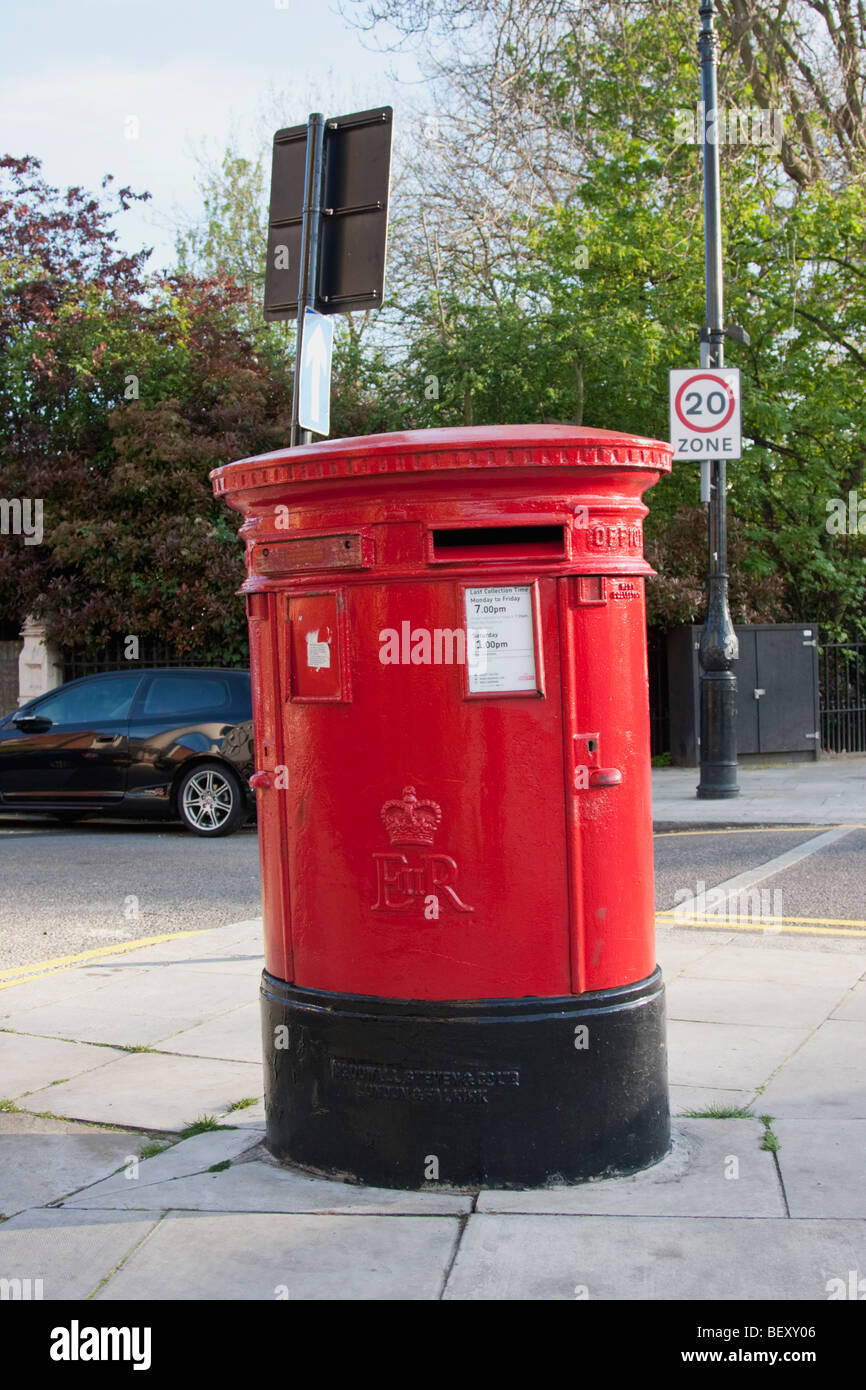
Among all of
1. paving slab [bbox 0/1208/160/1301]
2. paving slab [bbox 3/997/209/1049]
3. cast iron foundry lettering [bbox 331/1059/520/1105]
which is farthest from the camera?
paving slab [bbox 3/997/209/1049]

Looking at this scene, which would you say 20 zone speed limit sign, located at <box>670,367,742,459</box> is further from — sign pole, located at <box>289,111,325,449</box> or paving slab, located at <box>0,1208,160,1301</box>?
paving slab, located at <box>0,1208,160,1301</box>

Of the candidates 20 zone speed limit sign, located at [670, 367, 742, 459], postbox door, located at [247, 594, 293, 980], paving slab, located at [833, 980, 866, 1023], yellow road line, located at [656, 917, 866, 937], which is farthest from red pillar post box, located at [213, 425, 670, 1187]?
20 zone speed limit sign, located at [670, 367, 742, 459]

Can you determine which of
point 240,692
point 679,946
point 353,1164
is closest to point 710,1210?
point 353,1164

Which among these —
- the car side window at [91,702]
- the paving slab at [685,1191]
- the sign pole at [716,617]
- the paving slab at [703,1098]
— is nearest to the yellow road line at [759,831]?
the sign pole at [716,617]

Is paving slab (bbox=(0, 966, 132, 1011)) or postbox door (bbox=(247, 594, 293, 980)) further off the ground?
postbox door (bbox=(247, 594, 293, 980))

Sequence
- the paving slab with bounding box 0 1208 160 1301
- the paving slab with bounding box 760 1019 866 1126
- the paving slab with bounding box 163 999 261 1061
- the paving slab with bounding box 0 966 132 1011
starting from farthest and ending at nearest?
the paving slab with bounding box 0 966 132 1011 < the paving slab with bounding box 163 999 261 1061 < the paving slab with bounding box 760 1019 866 1126 < the paving slab with bounding box 0 1208 160 1301

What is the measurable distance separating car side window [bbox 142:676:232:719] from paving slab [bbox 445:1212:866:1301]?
9.64 metres

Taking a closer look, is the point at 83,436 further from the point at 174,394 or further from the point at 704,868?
the point at 704,868

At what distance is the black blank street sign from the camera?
22.0 ft

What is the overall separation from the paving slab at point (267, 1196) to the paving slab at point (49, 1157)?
5.7 inches

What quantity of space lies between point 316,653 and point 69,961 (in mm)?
3775

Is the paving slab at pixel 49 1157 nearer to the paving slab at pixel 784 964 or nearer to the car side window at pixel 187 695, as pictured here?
the paving slab at pixel 784 964

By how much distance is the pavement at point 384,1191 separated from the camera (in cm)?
321

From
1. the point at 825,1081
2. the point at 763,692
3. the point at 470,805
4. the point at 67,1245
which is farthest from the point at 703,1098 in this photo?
the point at 763,692
